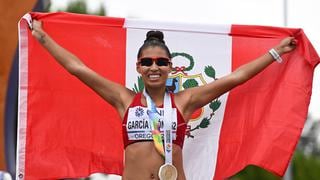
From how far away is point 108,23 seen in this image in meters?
8.06

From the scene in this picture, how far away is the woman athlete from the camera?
6914mm

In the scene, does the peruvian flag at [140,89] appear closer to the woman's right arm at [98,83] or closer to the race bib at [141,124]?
the woman's right arm at [98,83]

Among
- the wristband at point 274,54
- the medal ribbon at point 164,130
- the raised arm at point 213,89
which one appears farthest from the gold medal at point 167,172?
the wristband at point 274,54

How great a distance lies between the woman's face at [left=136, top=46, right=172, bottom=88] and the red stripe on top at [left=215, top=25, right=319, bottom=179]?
4.01 ft

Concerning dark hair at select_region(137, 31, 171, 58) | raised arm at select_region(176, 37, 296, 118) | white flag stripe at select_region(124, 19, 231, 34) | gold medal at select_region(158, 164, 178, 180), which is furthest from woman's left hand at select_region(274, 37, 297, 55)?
gold medal at select_region(158, 164, 178, 180)

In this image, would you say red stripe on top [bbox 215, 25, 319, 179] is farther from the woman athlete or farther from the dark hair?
the dark hair

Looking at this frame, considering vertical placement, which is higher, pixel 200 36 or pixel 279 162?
pixel 200 36

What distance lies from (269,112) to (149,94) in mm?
1428

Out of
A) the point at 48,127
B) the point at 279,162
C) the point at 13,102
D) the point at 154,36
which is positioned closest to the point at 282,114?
the point at 279,162

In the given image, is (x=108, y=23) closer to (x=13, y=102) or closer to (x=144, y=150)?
(x=144, y=150)

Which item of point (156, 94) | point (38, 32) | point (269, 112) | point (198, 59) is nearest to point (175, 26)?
point (198, 59)

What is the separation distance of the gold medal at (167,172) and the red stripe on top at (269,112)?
1.23 meters

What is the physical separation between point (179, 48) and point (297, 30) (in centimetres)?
100

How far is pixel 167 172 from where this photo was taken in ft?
22.3
